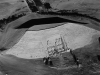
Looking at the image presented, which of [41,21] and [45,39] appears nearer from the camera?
[45,39]

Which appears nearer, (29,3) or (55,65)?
(55,65)

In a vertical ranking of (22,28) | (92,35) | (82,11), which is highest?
(82,11)

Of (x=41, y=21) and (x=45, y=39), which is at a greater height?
(x=41, y=21)

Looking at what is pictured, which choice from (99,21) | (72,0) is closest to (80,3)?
(72,0)

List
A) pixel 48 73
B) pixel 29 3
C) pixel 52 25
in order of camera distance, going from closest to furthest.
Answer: pixel 48 73
pixel 52 25
pixel 29 3

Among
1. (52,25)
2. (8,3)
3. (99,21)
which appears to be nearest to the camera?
(99,21)

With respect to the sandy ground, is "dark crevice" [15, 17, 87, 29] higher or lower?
higher

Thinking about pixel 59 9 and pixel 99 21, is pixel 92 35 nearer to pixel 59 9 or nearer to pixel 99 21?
pixel 99 21

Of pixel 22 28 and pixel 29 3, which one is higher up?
pixel 29 3

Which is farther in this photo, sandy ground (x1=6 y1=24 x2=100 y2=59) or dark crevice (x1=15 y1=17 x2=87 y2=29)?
dark crevice (x1=15 y1=17 x2=87 y2=29)

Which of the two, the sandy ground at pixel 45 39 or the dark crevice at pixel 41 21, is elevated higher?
the dark crevice at pixel 41 21

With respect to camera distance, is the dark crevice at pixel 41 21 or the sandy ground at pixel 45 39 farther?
the dark crevice at pixel 41 21
